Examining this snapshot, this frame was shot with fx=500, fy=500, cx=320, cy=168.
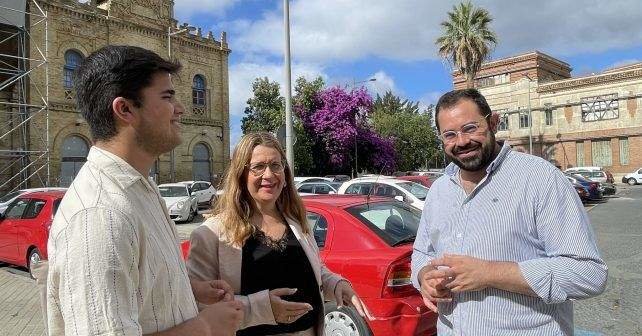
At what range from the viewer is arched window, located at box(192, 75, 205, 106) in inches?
1191

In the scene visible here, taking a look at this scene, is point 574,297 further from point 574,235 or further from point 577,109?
point 577,109

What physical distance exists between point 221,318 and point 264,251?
1061 mm

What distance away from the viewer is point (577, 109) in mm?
46000

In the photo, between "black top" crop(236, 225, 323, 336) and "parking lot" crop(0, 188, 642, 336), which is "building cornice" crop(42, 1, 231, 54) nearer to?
"parking lot" crop(0, 188, 642, 336)

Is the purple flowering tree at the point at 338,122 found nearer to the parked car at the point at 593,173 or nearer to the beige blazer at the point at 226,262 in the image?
the parked car at the point at 593,173

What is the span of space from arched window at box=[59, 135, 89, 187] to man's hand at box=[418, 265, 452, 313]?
24.2m

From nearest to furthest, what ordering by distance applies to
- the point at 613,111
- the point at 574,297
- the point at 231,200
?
the point at 574,297 → the point at 231,200 → the point at 613,111

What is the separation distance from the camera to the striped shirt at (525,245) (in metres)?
2.02

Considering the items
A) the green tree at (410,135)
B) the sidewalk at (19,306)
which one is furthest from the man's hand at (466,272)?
the green tree at (410,135)

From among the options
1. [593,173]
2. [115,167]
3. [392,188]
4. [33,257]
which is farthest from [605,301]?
[593,173]

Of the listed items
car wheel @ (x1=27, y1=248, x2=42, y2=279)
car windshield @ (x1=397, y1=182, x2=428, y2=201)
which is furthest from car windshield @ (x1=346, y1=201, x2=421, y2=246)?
car windshield @ (x1=397, y1=182, x2=428, y2=201)

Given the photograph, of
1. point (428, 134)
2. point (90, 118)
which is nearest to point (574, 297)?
point (90, 118)

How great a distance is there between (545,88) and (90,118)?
169 feet

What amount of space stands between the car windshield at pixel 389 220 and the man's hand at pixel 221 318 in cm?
318
